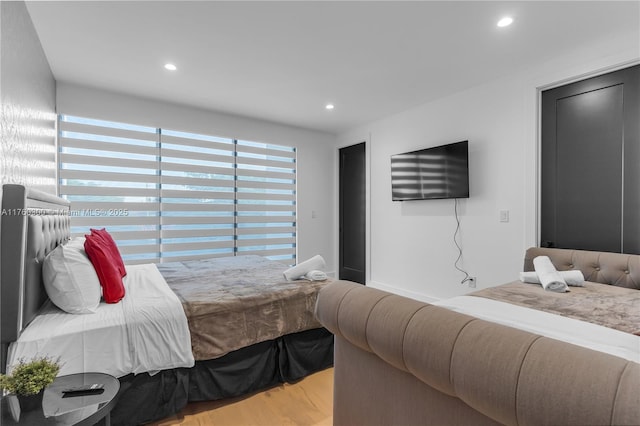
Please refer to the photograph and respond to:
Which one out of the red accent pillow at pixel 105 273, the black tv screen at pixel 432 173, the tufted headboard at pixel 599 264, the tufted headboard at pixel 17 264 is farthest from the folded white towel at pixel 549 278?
the tufted headboard at pixel 17 264

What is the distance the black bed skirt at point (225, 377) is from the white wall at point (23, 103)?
1376mm

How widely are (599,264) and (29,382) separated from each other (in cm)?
345


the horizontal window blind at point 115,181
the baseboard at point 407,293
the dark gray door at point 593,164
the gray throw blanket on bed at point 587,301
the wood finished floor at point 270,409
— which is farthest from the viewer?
the baseboard at point 407,293

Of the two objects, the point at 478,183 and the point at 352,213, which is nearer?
the point at 478,183

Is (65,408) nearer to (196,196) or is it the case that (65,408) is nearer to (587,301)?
(587,301)

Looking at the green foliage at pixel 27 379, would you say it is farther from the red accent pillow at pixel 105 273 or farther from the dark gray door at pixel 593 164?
the dark gray door at pixel 593 164

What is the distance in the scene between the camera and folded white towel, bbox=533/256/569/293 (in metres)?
2.08

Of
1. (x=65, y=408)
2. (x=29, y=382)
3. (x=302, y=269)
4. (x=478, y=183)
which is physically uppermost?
(x=478, y=183)

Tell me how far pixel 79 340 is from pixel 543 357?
1912 mm

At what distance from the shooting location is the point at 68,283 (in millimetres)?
1693

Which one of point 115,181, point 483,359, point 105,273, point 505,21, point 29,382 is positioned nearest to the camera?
point 483,359

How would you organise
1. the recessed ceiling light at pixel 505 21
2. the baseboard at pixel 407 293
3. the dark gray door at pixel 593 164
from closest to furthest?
the recessed ceiling light at pixel 505 21 → the dark gray door at pixel 593 164 → the baseboard at pixel 407 293

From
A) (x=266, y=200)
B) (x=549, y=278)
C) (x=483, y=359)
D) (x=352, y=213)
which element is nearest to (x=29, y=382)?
(x=483, y=359)

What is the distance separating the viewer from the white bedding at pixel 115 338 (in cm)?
148
